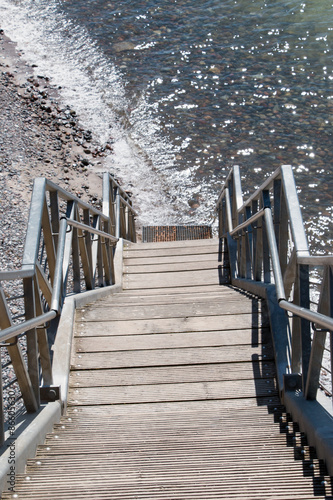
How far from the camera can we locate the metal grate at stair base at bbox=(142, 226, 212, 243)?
10766 mm

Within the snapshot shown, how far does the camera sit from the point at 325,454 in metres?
2.45

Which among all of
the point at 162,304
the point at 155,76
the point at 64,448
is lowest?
the point at 64,448

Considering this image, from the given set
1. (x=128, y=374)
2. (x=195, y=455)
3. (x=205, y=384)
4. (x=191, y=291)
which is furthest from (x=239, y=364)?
(x=191, y=291)

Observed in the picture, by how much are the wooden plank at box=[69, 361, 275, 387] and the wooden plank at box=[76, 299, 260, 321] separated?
0.73 meters

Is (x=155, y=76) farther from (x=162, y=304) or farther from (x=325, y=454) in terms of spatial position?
(x=325, y=454)

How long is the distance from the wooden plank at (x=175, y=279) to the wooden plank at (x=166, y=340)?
222cm

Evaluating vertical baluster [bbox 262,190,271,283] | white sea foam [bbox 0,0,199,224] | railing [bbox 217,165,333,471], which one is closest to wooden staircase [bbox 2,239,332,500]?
railing [bbox 217,165,333,471]

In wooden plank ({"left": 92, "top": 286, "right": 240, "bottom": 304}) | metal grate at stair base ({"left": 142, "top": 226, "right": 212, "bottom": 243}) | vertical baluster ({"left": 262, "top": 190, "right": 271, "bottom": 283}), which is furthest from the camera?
metal grate at stair base ({"left": 142, "top": 226, "right": 212, "bottom": 243})

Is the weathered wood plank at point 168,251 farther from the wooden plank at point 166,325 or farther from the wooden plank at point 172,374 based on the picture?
the wooden plank at point 172,374

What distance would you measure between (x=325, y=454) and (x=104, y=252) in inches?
161

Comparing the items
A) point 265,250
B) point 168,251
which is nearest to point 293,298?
point 265,250

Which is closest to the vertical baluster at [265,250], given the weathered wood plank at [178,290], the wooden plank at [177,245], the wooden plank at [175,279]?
the weathered wood plank at [178,290]

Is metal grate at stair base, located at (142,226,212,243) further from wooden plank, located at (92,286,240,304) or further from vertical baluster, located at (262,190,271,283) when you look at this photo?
vertical baluster, located at (262,190,271,283)

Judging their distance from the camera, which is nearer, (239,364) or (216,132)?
(239,364)
